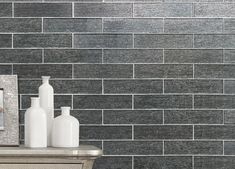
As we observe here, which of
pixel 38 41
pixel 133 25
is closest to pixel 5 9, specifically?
pixel 38 41

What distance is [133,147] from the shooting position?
3584 mm

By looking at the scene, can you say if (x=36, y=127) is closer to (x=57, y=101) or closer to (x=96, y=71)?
(x=57, y=101)

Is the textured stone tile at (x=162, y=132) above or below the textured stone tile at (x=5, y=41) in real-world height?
below

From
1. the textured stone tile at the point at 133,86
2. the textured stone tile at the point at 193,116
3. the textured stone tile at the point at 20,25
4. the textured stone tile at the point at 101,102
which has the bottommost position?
the textured stone tile at the point at 193,116

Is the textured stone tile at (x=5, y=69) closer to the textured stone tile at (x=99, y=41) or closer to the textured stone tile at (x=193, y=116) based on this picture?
the textured stone tile at (x=99, y=41)

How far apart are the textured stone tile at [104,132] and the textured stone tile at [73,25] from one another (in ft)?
2.14

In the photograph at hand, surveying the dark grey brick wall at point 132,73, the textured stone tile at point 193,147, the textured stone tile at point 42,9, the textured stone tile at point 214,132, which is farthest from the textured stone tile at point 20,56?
the textured stone tile at point 214,132

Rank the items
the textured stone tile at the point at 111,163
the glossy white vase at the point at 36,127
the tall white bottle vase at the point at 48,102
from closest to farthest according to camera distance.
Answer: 1. the glossy white vase at the point at 36,127
2. the tall white bottle vase at the point at 48,102
3. the textured stone tile at the point at 111,163

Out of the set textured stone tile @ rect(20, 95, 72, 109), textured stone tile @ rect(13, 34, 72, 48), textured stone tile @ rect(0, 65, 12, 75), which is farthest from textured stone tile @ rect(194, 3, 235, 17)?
textured stone tile @ rect(0, 65, 12, 75)

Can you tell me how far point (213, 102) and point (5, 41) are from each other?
1443 millimetres

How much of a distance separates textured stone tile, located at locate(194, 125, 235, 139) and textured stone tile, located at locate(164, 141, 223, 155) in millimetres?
40

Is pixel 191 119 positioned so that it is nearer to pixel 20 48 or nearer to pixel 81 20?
pixel 81 20

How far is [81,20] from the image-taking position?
3617 millimetres

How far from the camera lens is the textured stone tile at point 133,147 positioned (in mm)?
3574
